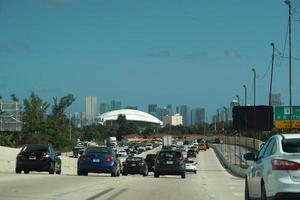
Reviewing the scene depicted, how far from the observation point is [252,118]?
70.4 metres

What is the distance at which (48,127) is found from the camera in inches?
5074

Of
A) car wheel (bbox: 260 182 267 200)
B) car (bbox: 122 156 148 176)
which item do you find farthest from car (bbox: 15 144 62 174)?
car wheel (bbox: 260 182 267 200)

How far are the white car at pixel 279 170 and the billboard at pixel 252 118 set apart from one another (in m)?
55.4

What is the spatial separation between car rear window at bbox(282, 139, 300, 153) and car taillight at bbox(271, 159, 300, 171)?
422 mm

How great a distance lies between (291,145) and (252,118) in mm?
57615

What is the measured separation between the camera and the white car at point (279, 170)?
41.2 feet

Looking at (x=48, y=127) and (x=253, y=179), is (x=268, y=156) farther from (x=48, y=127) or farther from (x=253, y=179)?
(x=48, y=127)

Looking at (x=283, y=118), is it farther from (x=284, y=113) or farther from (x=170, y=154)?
(x=170, y=154)

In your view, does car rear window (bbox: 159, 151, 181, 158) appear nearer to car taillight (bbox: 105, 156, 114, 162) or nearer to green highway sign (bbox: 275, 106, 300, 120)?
car taillight (bbox: 105, 156, 114, 162)

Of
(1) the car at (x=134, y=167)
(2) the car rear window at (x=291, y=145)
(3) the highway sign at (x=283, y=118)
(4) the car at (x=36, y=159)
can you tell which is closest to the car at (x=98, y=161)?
(4) the car at (x=36, y=159)

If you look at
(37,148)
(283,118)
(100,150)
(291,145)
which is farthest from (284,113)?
(291,145)

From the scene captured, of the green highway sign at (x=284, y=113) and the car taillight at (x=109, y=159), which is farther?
the green highway sign at (x=284, y=113)

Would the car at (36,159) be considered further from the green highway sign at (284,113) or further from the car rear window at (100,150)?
the green highway sign at (284,113)

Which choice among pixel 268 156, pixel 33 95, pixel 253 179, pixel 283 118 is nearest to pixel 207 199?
pixel 253 179
